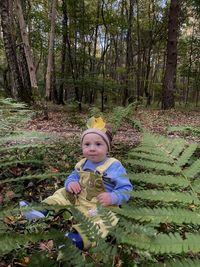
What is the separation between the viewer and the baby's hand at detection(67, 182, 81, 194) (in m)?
3.07

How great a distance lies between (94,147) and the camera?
3.20 metres

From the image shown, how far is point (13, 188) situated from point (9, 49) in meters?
9.44

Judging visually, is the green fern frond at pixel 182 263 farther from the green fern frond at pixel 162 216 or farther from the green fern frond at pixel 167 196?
the green fern frond at pixel 167 196

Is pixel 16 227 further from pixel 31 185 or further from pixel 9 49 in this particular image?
pixel 9 49

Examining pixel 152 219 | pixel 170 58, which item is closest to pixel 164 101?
pixel 170 58

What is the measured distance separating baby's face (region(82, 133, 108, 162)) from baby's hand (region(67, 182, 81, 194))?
0.91ft

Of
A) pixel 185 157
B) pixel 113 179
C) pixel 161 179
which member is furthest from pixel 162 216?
pixel 113 179

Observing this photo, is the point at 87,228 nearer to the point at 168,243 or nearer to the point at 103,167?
the point at 168,243

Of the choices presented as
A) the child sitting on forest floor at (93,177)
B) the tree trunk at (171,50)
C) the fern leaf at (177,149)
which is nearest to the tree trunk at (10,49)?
the tree trunk at (171,50)

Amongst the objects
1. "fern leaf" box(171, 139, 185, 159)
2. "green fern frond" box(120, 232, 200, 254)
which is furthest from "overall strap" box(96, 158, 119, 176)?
"green fern frond" box(120, 232, 200, 254)

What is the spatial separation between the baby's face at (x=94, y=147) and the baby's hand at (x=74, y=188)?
276mm

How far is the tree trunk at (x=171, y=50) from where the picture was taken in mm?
16078

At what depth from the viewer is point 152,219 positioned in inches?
44.9

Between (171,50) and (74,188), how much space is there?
14.5m
